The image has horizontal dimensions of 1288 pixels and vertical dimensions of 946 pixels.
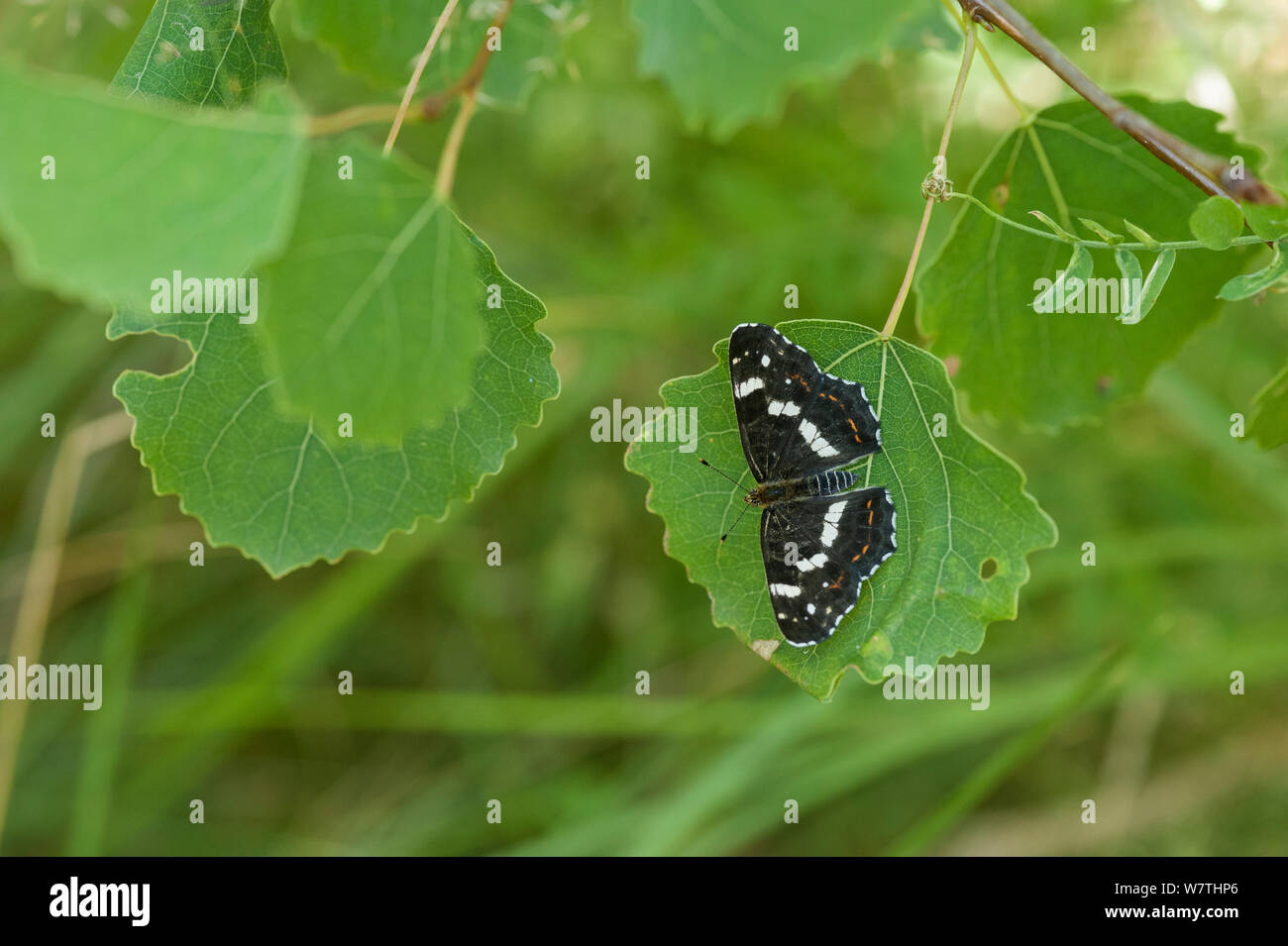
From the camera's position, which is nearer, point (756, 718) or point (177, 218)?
point (177, 218)

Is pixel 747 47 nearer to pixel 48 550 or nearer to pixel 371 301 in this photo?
pixel 371 301

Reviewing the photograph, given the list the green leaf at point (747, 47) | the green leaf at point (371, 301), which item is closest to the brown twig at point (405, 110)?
the green leaf at point (371, 301)

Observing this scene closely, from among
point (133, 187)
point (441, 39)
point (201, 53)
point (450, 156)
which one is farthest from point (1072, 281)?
point (201, 53)

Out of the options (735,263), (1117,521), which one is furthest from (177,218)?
(1117,521)

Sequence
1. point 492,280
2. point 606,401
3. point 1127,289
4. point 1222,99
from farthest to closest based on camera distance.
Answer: point 606,401 < point 1222,99 < point 492,280 < point 1127,289
